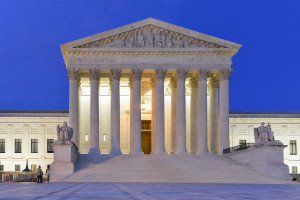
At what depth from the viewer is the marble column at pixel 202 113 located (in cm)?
6381

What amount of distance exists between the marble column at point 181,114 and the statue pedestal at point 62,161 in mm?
18907

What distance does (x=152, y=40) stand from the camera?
64.8m

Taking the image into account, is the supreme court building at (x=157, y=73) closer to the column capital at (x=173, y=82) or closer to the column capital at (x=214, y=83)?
the column capital at (x=173, y=82)

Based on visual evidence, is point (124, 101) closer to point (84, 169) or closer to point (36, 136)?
point (36, 136)

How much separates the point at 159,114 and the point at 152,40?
33.6 feet

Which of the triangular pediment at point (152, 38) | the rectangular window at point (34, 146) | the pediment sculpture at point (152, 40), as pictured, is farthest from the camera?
the rectangular window at point (34, 146)

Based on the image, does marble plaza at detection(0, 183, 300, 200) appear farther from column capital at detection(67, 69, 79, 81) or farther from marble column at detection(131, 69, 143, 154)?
column capital at detection(67, 69, 79, 81)

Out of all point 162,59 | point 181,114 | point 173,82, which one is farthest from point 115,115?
point 173,82

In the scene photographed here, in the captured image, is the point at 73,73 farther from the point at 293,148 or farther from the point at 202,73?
the point at 293,148

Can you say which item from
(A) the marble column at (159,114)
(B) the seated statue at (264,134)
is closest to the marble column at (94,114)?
(A) the marble column at (159,114)

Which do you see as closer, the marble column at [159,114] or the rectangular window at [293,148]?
the marble column at [159,114]

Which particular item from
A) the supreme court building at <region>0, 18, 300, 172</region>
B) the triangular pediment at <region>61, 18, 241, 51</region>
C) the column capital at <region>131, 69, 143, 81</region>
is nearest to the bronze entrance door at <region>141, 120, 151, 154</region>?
the supreme court building at <region>0, 18, 300, 172</region>

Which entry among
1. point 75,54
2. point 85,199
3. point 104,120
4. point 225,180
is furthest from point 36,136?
point 85,199

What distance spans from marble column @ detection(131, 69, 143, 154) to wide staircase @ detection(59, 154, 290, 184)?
120 inches
